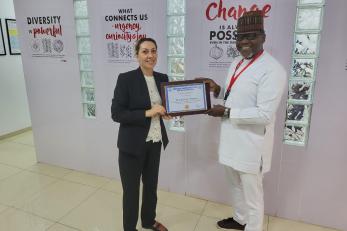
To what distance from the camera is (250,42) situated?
5.29 ft

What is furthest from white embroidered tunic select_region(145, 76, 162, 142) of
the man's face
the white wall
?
the white wall

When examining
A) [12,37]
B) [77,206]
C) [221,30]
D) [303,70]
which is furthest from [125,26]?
[12,37]

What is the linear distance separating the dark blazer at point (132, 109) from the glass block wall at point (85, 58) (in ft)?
4.04

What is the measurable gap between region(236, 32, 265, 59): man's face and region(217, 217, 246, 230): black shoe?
4.39ft

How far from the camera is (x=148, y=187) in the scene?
197 centimetres

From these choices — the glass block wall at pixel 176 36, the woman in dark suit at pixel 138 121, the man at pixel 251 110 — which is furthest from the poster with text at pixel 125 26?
the man at pixel 251 110

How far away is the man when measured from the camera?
5.20 ft

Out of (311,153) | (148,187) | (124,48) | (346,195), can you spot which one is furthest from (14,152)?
(346,195)

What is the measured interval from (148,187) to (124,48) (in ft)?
4.25

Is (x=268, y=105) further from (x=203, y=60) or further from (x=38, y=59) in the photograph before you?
(x=38, y=59)

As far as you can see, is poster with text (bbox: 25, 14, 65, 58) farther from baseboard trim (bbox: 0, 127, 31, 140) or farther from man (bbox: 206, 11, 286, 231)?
baseboard trim (bbox: 0, 127, 31, 140)

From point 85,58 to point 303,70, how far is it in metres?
2.05

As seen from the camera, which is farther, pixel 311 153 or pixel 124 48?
pixel 124 48

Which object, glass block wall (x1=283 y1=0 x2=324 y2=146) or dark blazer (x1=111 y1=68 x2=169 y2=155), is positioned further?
glass block wall (x1=283 y1=0 x2=324 y2=146)
